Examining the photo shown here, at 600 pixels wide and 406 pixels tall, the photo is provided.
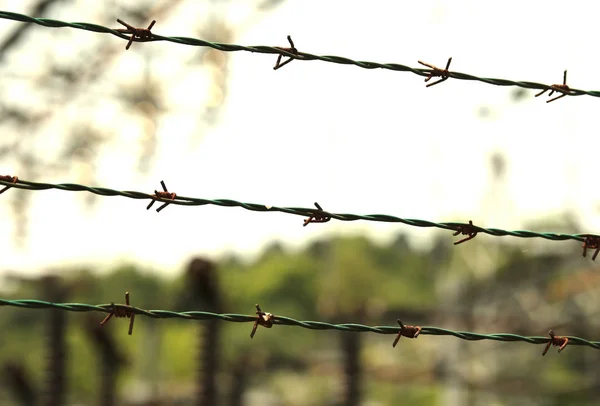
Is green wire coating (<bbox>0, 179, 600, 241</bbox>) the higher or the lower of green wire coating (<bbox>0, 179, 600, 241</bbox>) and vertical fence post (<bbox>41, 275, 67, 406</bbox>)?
the lower

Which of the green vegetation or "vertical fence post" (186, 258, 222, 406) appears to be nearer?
"vertical fence post" (186, 258, 222, 406)

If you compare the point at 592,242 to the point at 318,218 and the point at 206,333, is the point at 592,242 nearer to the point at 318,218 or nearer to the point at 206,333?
the point at 318,218

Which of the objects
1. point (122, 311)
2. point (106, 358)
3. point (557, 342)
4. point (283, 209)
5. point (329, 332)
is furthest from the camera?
point (329, 332)

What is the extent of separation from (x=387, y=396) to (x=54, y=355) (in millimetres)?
30107

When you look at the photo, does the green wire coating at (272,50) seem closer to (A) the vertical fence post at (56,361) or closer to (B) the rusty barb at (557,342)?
(B) the rusty barb at (557,342)

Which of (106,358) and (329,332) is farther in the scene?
(329,332)

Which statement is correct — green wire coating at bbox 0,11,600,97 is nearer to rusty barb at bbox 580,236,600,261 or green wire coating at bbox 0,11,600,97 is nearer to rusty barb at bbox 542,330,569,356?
rusty barb at bbox 580,236,600,261

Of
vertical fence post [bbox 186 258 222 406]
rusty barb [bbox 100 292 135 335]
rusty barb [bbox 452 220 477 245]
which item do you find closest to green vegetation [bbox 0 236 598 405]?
vertical fence post [bbox 186 258 222 406]

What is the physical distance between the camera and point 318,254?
138ft

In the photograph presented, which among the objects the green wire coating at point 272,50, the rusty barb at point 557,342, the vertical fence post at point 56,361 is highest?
the vertical fence post at point 56,361

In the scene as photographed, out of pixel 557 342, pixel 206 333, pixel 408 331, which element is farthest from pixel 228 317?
pixel 206 333

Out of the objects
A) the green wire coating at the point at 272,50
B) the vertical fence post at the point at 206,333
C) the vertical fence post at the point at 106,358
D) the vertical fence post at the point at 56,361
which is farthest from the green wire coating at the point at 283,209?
the vertical fence post at the point at 106,358

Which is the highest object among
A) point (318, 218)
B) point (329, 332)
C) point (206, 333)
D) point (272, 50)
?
point (329, 332)

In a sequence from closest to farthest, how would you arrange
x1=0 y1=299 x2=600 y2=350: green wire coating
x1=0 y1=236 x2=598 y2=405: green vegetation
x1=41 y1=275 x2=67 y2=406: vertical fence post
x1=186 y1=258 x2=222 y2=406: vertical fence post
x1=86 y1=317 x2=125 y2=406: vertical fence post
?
x1=0 y1=299 x2=600 y2=350: green wire coating, x1=186 y1=258 x2=222 y2=406: vertical fence post, x1=41 y1=275 x2=67 y2=406: vertical fence post, x1=86 y1=317 x2=125 y2=406: vertical fence post, x1=0 y1=236 x2=598 y2=405: green vegetation
